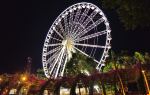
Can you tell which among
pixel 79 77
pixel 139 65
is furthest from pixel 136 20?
pixel 79 77

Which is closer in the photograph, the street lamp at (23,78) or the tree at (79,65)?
the street lamp at (23,78)

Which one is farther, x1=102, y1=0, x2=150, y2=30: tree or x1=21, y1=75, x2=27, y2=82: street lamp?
x1=21, y1=75, x2=27, y2=82: street lamp

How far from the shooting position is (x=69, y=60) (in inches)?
1612

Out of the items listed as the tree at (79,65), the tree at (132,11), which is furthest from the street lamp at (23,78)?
the tree at (132,11)

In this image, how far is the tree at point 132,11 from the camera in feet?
43.9

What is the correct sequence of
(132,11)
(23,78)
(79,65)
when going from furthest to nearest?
(79,65), (23,78), (132,11)

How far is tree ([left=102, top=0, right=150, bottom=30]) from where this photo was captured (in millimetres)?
13391

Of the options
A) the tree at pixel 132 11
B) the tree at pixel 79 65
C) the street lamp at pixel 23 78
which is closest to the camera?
the tree at pixel 132 11

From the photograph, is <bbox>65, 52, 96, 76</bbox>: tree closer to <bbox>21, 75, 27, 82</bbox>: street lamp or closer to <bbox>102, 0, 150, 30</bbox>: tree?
<bbox>21, 75, 27, 82</bbox>: street lamp

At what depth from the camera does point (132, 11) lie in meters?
13.9

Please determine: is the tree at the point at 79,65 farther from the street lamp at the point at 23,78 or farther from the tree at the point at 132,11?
the tree at the point at 132,11

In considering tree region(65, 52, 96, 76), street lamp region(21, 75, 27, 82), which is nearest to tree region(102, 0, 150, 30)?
street lamp region(21, 75, 27, 82)

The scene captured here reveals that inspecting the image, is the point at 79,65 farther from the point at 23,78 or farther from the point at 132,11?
the point at 132,11

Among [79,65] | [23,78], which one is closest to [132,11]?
[23,78]
